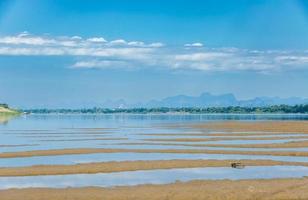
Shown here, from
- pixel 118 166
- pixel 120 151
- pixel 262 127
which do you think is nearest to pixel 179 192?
pixel 118 166

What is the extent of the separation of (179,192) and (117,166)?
7814 mm

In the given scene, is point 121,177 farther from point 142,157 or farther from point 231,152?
point 231,152

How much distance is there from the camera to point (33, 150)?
36.3 m

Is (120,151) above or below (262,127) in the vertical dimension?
below

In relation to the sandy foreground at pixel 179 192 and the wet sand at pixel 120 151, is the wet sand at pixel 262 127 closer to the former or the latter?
the wet sand at pixel 120 151

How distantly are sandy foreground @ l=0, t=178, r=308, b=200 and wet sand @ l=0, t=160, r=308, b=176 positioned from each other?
4906mm

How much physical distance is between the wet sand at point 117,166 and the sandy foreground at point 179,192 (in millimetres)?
4906

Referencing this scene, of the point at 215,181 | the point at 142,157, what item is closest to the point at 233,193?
the point at 215,181

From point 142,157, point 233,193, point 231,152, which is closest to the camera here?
point 233,193

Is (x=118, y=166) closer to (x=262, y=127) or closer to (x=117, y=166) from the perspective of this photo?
(x=117, y=166)

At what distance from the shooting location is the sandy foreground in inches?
722

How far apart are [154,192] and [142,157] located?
1208cm

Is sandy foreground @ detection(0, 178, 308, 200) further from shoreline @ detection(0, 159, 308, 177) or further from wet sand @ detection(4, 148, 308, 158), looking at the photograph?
wet sand @ detection(4, 148, 308, 158)

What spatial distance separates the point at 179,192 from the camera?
1900cm
